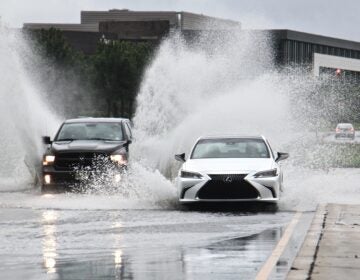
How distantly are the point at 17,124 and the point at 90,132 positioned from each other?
524cm

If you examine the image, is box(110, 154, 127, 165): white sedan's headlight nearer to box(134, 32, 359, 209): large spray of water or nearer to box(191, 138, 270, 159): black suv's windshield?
box(134, 32, 359, 209): large spray of water

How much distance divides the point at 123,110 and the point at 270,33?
4637 centimetres

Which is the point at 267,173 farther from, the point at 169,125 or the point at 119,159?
the point at 169,125

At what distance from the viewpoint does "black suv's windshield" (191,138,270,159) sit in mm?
21828

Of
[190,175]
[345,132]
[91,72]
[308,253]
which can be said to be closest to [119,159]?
[190,175]

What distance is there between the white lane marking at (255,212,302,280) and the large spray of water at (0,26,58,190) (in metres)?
11.5

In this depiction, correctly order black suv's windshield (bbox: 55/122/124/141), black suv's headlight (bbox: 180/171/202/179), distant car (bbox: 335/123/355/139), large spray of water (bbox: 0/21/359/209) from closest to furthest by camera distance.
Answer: black suv's headlight (bbox: 180/171/202/179), large spray of water (bbox: 0/21/359/209), black suv's windshield (bbox: 55/122/124/141), distant car (bbox: 335/123/355/139)

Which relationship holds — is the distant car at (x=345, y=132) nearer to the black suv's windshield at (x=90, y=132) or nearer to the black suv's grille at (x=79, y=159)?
the black suv's windshield at (x=90, y=132)

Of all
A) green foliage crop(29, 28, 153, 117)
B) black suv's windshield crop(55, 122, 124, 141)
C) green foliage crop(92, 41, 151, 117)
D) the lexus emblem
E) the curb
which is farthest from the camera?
green foliage crop(92, 41, 151, 117)

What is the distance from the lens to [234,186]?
2014 centimetres

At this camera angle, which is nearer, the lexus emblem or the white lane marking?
the white lane marking

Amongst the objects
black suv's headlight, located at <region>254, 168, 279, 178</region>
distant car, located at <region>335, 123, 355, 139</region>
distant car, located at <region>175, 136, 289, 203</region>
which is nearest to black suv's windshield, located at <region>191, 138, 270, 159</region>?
distant car, located at <region>175, 136, 289, 203</region>

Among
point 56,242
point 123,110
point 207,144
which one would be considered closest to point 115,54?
point 123,110

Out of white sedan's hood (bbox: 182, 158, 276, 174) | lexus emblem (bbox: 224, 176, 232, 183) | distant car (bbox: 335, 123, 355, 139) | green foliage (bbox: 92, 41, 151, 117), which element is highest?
green foliage (bbox: 92, 41, 151, 117)
